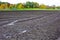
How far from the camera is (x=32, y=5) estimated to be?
102 feet

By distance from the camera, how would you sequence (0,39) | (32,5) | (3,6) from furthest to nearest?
(32,5) → (3,6) → (0,39)

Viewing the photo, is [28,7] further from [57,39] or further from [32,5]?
[57,39]

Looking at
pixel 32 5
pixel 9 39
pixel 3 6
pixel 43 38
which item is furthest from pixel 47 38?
→ pixel 32 5

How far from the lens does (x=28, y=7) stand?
→ 31781 mm

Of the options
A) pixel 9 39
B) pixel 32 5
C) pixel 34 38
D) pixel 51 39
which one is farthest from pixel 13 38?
pixel 32 5

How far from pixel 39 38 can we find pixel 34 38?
20 centimetres

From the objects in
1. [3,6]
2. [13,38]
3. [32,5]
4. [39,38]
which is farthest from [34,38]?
[32,5]

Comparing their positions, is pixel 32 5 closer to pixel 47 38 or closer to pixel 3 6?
pixel 3 6

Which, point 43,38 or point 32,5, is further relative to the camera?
point 32,5

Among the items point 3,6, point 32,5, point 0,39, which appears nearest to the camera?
point 0,39

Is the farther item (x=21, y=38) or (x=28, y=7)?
(x=28, y=7)

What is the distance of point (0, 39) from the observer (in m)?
9.07

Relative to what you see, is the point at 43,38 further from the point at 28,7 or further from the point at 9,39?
the point at 28,7

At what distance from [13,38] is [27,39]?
0.54 m
